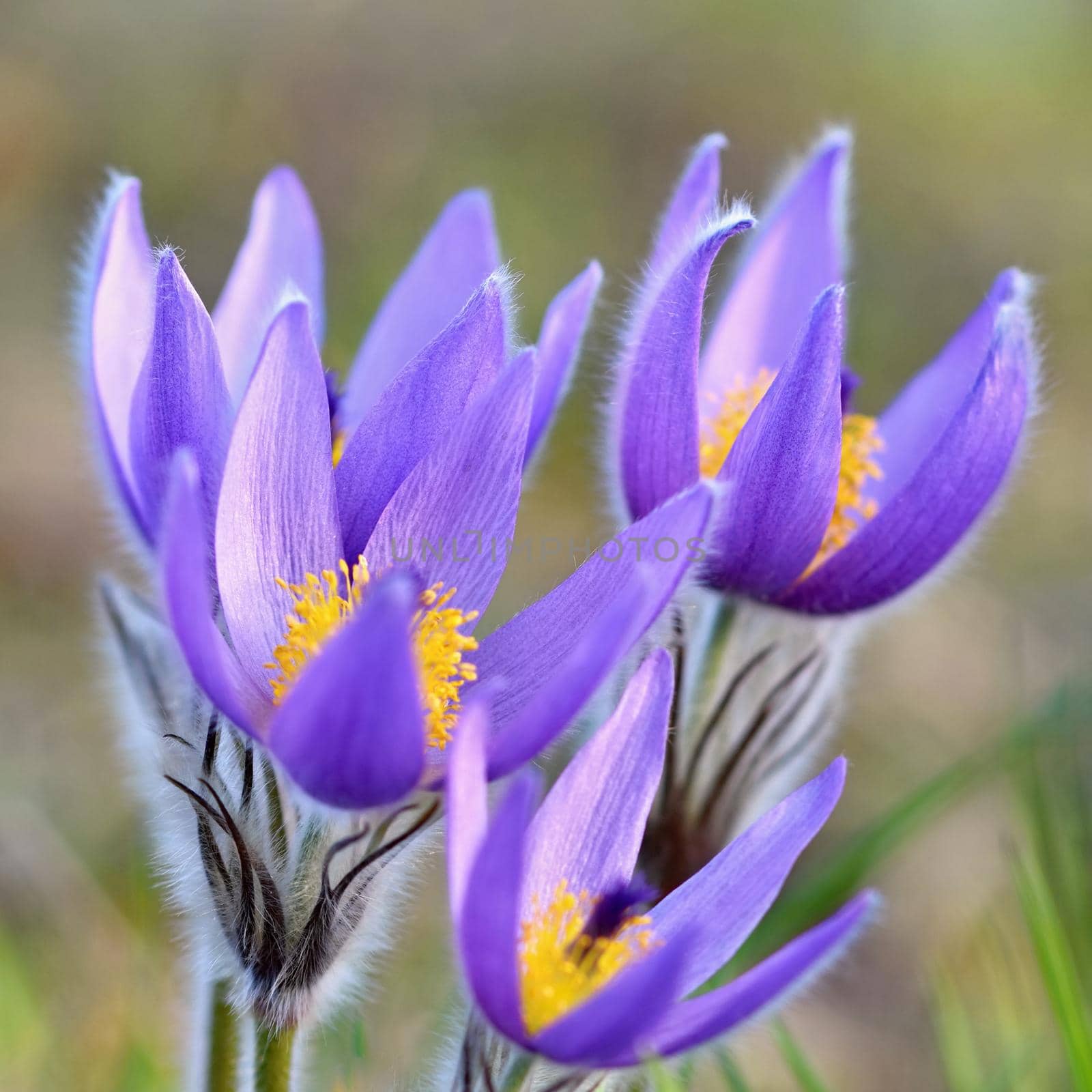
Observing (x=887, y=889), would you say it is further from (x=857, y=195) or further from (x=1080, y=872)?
(x=857, y=195)

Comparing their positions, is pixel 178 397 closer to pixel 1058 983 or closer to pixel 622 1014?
pixel 622 1014

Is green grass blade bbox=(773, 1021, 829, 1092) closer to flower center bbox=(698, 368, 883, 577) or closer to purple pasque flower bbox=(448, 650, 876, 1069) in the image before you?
purple pasque flower bbox=(448, 650, 876, 1069)

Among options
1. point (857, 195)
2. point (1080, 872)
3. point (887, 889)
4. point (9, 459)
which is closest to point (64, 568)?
point (9, 459)

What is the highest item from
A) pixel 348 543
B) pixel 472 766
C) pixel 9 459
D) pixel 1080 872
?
pixel 9 459

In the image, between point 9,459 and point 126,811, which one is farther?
point 9,459

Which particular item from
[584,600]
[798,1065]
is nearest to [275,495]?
[584,600]

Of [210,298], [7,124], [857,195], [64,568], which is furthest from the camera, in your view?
[857,195]

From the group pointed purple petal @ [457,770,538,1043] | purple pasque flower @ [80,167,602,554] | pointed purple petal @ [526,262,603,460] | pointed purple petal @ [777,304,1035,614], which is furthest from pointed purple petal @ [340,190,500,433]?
pointed purple petal @ [457,770,538,1043]
